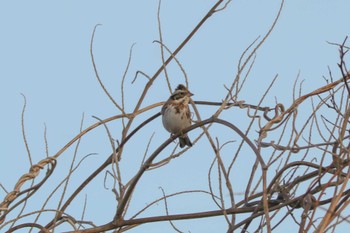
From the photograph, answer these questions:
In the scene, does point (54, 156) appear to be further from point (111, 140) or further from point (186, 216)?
point (186, 216)

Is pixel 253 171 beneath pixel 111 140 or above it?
beneath

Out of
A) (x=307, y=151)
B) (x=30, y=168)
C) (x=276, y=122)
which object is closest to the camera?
(x=276, y=122)

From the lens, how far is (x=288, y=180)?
317 cm

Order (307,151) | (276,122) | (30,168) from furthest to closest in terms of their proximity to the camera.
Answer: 1. (30,168)
2. (307,151)
3. (276,122)

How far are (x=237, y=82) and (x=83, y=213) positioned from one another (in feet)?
2.99

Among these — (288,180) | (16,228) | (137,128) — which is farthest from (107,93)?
(288,180)

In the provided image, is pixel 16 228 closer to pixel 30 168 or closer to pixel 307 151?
pixel 30 168

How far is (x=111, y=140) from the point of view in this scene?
3408 millimetres

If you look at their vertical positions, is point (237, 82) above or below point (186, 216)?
above

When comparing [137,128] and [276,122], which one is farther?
[137,128]

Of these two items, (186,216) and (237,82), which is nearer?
(186,216)

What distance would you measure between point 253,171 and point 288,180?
14 centimetres

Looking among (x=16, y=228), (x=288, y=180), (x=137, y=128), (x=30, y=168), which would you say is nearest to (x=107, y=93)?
(x=137, y=128)

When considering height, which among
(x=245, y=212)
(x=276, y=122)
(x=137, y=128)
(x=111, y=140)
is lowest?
(x=245, y=212)
